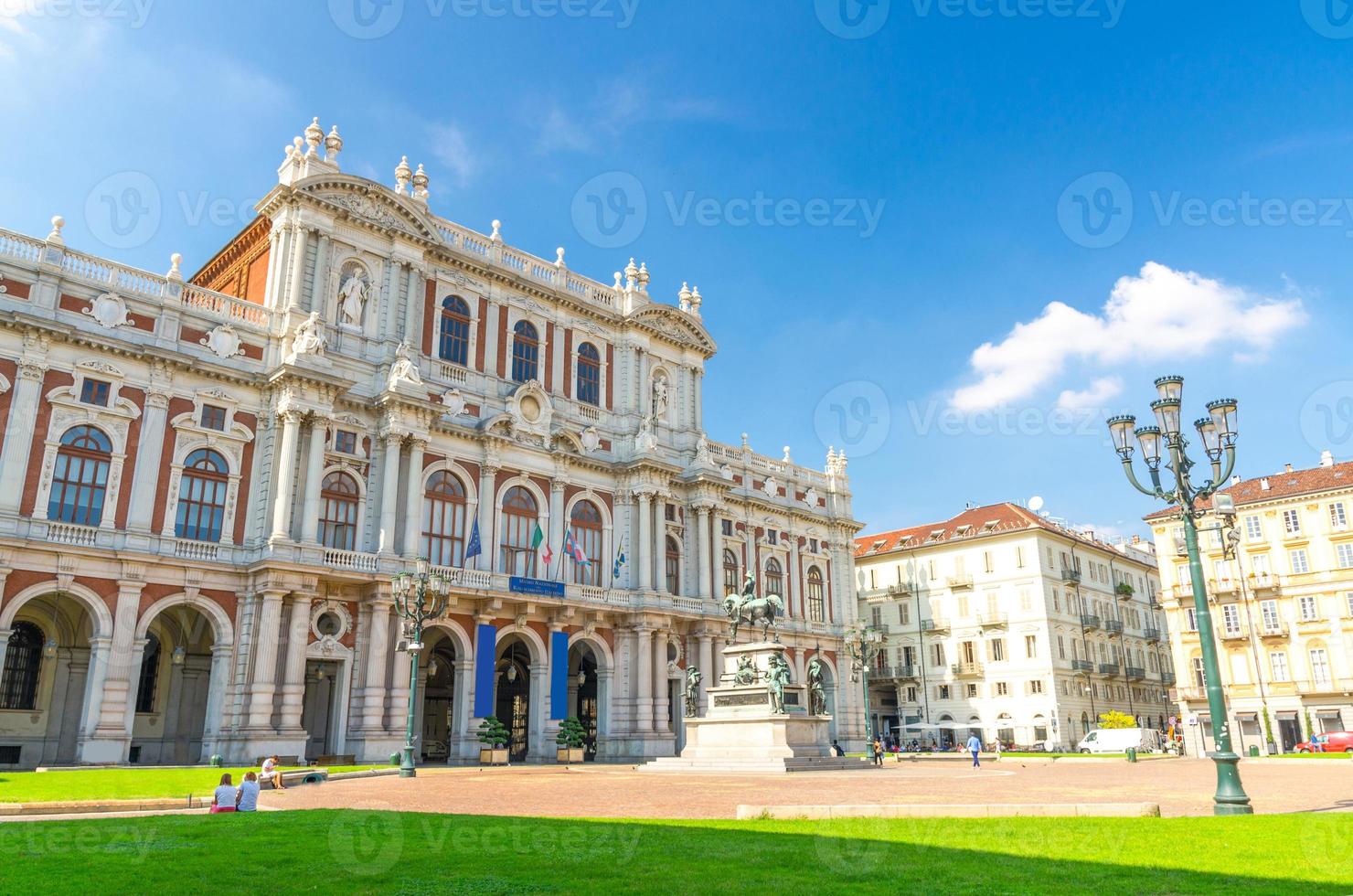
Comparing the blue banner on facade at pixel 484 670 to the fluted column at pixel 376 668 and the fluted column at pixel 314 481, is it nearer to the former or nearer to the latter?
the fluted column at pixel 376 668

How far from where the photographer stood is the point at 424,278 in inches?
1575

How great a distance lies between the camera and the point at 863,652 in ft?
143

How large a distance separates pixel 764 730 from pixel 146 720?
20.4 m

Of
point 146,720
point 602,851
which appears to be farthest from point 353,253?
point 602,851

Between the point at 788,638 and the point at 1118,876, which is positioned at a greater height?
the point at 788,638

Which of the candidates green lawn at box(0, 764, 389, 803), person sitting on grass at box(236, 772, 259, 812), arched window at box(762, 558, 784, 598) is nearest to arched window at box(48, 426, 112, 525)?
green lawn at box(0, 764, 389, 803)

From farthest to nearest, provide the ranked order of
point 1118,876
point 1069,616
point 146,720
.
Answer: point 1069,616 → point 146,720 → point 1118,876

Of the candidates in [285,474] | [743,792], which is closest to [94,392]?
[285,474]

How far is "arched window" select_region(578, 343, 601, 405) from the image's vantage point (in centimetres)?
4538

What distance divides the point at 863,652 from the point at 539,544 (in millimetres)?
15540

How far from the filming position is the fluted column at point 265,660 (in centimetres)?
3002

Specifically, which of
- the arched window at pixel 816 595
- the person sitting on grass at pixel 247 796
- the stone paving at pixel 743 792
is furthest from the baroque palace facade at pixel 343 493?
the person sitting on grass at pixel 247 796

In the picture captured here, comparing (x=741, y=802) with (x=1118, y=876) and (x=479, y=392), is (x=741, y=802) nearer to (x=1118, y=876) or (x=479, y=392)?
(x=1118, y=876)

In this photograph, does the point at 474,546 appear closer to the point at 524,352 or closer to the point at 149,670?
the point at 524,352
